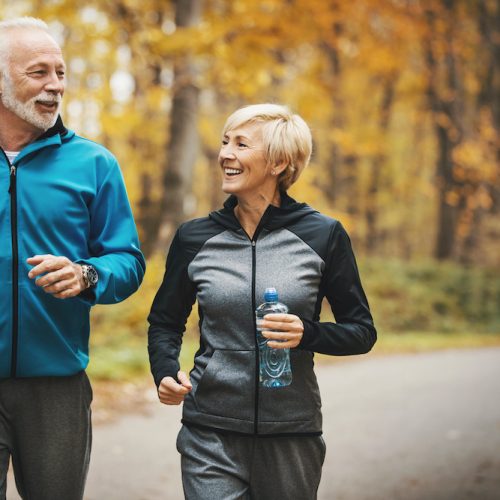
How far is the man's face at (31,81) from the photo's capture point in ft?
10.5

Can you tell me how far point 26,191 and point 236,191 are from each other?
2.67ft

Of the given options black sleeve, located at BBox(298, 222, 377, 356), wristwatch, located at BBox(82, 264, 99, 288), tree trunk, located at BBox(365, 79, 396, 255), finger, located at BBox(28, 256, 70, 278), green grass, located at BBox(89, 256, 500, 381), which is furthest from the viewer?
tree trunk, located at BBox(365, 79, 396, 255)

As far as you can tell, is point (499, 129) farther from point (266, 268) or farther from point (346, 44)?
point (266, 268)

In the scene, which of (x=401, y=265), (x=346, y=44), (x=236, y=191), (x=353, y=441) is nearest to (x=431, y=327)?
(x=401, y=265)

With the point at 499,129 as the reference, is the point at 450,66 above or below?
above

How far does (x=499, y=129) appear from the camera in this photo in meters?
23.7

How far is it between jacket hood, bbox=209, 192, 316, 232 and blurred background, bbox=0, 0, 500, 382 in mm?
1481

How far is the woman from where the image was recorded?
10.3ft

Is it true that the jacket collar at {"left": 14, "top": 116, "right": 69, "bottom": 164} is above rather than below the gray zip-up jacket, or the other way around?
above

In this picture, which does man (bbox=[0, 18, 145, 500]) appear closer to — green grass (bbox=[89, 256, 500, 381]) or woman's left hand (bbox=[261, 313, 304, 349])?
woman's left hand (bbox=[261, 313, 304, 349])

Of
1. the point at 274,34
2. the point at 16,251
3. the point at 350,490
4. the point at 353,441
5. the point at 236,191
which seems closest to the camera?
the point at 16,251

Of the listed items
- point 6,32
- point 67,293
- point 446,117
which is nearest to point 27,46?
point 6,32

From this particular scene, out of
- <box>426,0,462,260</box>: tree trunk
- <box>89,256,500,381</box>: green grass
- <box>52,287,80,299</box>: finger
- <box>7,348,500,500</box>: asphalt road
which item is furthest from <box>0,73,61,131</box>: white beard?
<box>426,0,462,260</box>: tree trunk

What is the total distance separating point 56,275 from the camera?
2779 millimetres
